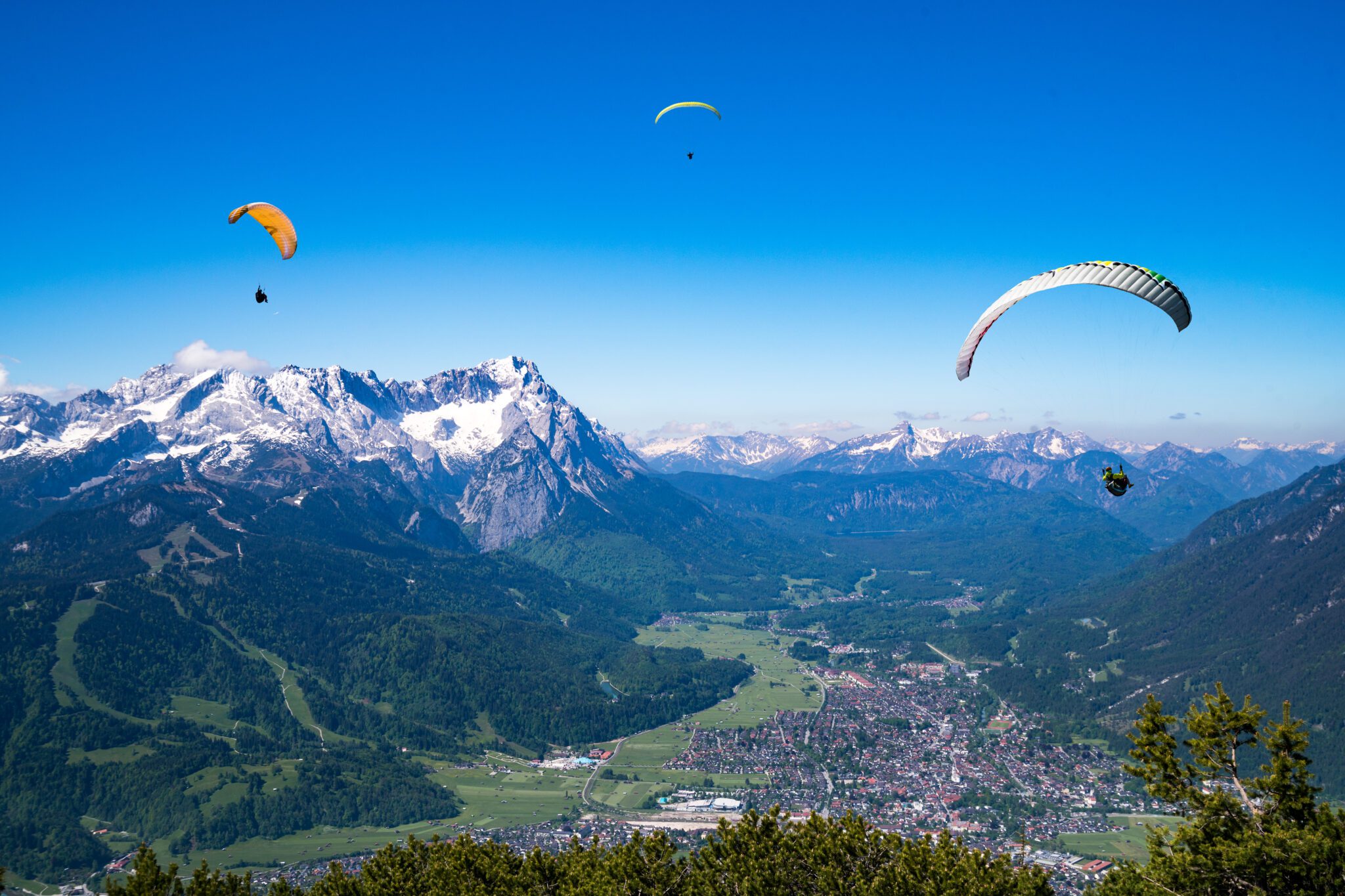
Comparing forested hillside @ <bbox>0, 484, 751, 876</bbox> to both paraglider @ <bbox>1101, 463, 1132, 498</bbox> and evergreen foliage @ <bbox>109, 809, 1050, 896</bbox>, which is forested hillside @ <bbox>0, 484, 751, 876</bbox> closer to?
evergreen foliage @ <bbox>109, 809, 1050, 896</bbox>

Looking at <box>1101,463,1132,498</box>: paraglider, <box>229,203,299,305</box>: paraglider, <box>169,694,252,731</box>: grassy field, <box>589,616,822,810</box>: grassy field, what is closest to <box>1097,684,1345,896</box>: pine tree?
<box>1101,463,1132,498</box>: paraglider

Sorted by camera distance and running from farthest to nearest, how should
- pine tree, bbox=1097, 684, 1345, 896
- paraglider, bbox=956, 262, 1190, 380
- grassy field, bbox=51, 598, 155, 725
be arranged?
grassy field, bbox=51, 598, 155, 725
paraglider, bbox=956, 262, 1190, 380
pine tree, bbox=1097, 684, 1345, 896

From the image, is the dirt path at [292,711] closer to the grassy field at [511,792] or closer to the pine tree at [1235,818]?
the grassy field at [511,792]

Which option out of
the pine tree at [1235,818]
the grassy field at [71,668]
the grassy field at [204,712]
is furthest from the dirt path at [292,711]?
the pine tree at [1235,818]

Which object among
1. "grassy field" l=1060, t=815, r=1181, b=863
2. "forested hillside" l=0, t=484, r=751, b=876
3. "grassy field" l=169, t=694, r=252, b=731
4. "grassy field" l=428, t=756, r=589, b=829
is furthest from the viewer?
"grassy field" l=169, t=694, r=252, b=731

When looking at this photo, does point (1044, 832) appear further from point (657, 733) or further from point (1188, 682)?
point (1188, 682)

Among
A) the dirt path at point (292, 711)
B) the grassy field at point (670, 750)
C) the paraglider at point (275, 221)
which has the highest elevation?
the paraglider at point (275, 221)
